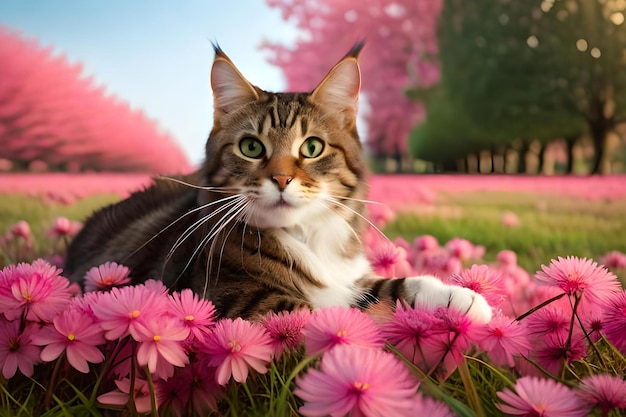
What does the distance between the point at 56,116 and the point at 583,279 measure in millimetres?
1925

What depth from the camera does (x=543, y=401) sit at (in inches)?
17.6

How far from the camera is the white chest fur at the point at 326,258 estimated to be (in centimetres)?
97

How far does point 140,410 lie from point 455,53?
1.88m

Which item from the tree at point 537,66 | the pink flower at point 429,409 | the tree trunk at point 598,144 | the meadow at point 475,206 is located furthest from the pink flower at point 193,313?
the tree trunk at point 598,144

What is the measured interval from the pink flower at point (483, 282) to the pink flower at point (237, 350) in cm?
34

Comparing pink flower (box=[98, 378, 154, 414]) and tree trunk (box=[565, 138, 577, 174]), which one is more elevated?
tree trunk (box=[565, 138, 577, 174])

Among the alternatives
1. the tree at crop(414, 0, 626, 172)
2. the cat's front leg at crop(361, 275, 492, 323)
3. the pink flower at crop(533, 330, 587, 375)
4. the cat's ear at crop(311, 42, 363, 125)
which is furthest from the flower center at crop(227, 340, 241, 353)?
the tree at crop(414, 0, 626, 172)

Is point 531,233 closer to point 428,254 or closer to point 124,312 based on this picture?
point 428,254

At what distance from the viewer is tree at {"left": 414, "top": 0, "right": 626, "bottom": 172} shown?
1.97 metres

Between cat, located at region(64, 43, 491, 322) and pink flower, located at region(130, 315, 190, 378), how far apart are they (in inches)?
12.6

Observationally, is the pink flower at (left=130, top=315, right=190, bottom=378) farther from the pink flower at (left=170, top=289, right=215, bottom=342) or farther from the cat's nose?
the cat's nose

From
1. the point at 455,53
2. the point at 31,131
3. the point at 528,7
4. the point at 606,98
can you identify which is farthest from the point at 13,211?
the point at 606,98

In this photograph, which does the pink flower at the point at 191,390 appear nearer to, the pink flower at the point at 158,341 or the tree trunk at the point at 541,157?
the pink flower at the point at 158,341

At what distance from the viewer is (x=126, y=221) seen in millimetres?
1370
